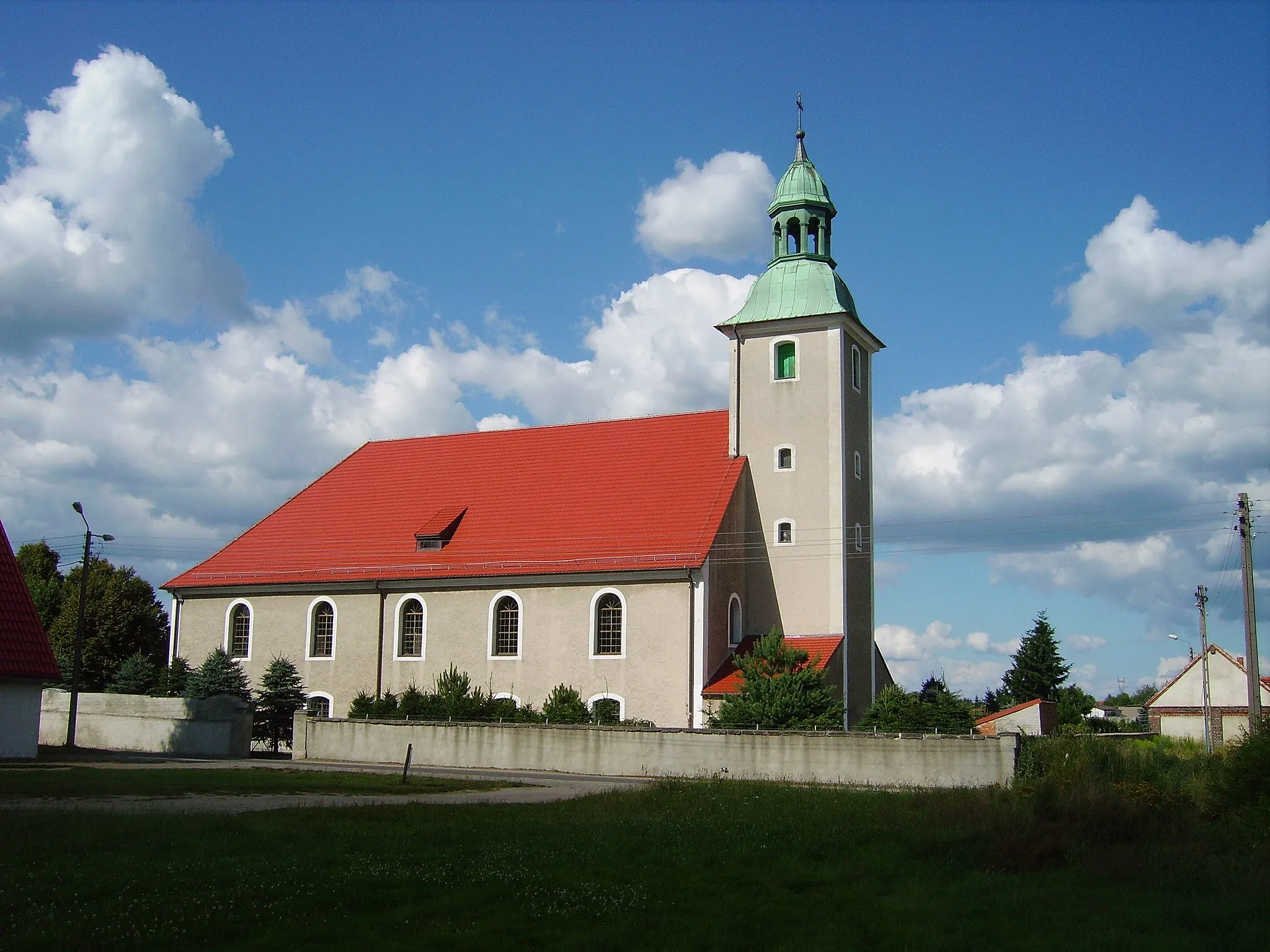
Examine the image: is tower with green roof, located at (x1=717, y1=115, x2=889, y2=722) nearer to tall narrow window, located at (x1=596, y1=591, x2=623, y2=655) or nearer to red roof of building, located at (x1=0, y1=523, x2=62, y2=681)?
tall narrow window, located at (x1=596, y1=591, x2=623, y2=655)

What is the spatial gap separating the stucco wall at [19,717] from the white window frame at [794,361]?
71.8ft

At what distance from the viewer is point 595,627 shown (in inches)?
1396

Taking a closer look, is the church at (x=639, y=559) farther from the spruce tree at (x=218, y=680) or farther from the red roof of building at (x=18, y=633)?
the red roof of building at (x=18, y=633)

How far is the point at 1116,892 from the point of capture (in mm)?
Result: 12992

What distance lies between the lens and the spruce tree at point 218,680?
36750 mm

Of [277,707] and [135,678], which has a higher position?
[135,678]

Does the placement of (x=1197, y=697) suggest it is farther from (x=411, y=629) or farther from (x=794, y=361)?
(x=411, y=629)

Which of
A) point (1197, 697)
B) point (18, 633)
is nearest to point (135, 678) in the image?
point (18, 633)

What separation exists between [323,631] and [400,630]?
9.79 ft

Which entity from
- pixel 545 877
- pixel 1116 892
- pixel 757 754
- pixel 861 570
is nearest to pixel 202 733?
pixel 757 754

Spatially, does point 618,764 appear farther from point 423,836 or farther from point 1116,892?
point 1116,892

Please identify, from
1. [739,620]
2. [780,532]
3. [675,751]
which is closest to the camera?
[675,751]

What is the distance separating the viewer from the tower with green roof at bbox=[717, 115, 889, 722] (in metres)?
36.4

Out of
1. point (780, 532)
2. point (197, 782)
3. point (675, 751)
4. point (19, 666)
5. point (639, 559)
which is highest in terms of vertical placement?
point (780, 532)
